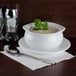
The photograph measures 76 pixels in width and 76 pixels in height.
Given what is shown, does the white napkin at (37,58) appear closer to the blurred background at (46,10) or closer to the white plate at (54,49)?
the white plate at (54,49)

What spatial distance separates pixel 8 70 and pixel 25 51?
5.0 inches

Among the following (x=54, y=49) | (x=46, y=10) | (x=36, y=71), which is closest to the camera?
(x=36, y=71)

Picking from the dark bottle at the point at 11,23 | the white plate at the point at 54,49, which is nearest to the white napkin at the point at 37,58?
the white plate at the point at 54,49

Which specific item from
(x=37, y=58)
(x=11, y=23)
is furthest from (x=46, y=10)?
(x=37, y=58)

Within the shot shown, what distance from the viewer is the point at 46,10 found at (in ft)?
3.40

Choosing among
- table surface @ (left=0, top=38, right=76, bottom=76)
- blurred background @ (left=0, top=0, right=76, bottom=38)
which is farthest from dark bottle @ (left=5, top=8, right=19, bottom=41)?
table surface @ (left=0, top=38, right=76, bottom=76)

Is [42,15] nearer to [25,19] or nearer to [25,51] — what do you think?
[25,19]

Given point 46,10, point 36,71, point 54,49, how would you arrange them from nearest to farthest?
point 36,71, point 54,49, point 46,10

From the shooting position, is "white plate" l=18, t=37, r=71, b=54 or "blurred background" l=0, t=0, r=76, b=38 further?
"blurred background" l=0, t=0, r=76, b=38

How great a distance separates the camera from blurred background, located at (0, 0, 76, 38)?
3.33ft

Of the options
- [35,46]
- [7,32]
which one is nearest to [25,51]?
[35,46]

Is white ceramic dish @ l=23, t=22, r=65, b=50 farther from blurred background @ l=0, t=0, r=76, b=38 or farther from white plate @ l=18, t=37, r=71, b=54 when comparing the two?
blurred background @ l=0, t=0, r=76, b=38

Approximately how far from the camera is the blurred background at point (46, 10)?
1.02 metres

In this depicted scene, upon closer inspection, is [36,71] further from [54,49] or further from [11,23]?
[11,23]
